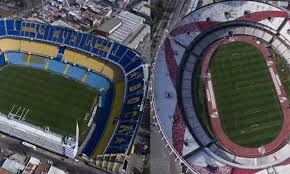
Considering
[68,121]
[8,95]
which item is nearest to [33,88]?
[8,95]

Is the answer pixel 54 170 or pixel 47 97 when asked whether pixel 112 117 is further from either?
pixel 54 170

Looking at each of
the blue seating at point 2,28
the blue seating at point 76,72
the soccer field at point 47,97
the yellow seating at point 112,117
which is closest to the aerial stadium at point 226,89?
the yellow seating at point 112,117

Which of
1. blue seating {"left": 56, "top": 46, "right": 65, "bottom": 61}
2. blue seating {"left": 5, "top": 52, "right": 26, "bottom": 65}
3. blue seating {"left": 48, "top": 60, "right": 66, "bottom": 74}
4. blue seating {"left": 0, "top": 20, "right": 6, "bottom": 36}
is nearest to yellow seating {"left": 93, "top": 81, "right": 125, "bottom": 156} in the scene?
blue seating {"left": 48, "top": 60, "right": 66, "bottom": 74}

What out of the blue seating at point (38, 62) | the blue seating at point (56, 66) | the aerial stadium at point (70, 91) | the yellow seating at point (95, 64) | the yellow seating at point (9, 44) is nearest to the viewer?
the aerial stadium at point (70, 91)

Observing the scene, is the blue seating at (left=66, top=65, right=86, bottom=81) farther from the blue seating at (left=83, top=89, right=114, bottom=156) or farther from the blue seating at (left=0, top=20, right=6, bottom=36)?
the blue seating at (left=0, top=20, right=6, bottom=36)

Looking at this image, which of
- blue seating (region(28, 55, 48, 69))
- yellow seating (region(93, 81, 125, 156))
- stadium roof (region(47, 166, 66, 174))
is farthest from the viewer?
blue seating (region(28, 55, 48, 69))

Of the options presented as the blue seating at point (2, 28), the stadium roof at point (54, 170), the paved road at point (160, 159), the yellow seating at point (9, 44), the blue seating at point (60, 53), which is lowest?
the stadium roof at point (54, 170)

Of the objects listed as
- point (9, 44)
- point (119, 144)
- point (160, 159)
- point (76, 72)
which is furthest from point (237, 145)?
point (9, 44)

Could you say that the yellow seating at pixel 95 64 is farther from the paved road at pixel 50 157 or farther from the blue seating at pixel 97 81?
the paved road at pixel 50 157
